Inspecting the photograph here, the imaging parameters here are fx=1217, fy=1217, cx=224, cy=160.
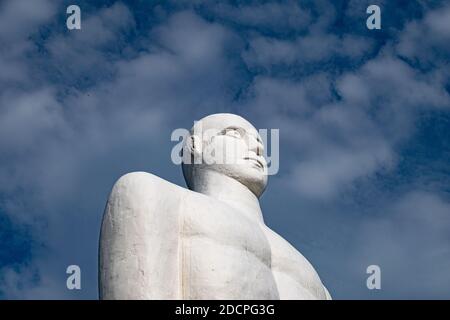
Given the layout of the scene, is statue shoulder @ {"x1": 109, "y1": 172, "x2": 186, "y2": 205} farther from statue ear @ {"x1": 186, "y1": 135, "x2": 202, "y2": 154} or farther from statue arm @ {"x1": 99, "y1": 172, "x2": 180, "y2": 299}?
statue ear @ {"x1": 186, "y1": 135, "x2": 202, "y2": 154}

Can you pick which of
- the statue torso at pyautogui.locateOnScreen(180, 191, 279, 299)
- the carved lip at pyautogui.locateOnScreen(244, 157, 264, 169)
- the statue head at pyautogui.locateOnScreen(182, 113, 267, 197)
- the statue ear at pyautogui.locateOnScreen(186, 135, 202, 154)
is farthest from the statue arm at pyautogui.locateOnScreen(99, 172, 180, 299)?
the carved lip at pyautogui.locateOnScreen(244, 157, 264, 169)

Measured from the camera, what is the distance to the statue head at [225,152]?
1480cm

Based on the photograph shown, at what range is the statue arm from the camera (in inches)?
496

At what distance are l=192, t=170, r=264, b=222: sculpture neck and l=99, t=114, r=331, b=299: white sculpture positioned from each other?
106 millimetres

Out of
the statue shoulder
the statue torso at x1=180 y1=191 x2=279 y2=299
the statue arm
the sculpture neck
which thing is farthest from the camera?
the sculpture neck

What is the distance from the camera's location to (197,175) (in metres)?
15.0

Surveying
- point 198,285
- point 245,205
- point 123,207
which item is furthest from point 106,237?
point 245,205

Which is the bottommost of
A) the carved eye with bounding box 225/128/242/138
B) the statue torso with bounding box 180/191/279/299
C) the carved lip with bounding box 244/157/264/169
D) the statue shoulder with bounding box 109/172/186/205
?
the statue torso with bounding box 180/191/279/299

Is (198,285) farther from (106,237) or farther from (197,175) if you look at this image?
(197,175)

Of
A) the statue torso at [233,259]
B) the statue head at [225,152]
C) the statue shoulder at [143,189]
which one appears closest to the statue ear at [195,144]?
the statue head at [225,152]

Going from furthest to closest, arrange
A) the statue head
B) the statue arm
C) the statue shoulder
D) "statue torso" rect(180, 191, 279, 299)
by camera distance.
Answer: the statue head
the statue shoulder
"statue torso" rect(180, 191, 279, 299)
the statue arm

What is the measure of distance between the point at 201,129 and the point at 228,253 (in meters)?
2.65

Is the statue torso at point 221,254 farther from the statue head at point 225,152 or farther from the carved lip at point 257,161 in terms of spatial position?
the carved lip at point 257,161

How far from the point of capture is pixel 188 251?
13000mm
